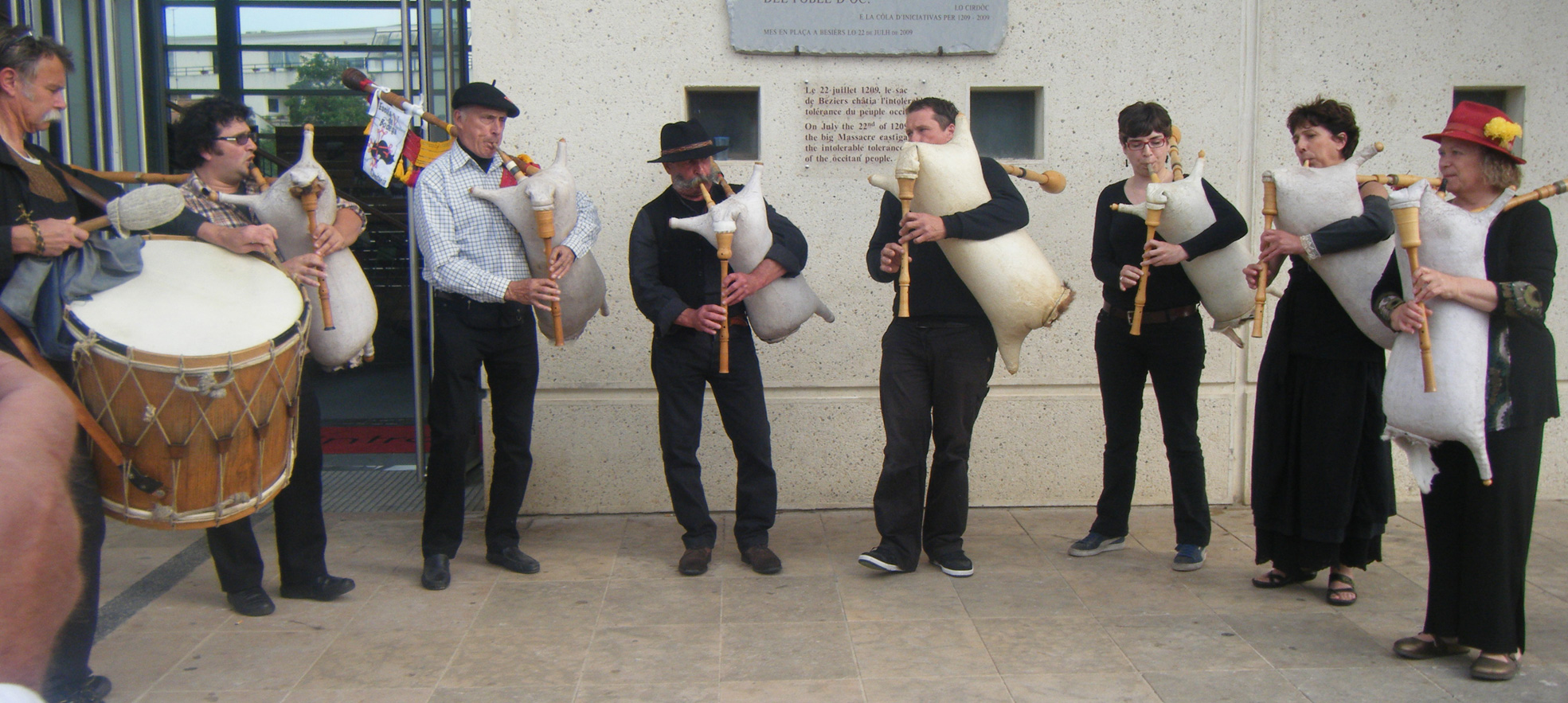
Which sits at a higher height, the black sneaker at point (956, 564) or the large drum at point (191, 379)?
the large drum at point (191, 379)

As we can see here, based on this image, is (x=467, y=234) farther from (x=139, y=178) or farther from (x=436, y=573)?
(x=436, y=573)

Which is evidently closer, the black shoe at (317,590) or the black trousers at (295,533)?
the black trousers at (295,533)

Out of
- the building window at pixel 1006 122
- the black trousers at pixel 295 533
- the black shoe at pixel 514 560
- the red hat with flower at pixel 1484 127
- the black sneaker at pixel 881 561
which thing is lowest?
the black shoe at pixel 514 560

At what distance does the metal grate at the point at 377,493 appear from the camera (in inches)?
206

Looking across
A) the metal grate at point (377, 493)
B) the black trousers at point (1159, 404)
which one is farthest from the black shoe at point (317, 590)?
the black trousers at point (1159, 404)

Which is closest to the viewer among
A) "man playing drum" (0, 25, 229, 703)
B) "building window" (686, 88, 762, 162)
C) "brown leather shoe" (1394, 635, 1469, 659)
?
"man playing drum" (0, 25, 229, 703)

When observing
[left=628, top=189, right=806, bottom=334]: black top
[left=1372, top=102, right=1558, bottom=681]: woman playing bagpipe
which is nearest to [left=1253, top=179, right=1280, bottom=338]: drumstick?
[left=1372, top=102, right=1558, bottom=681]: woman playing bagpipe

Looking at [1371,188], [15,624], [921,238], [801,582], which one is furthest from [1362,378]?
[15,624]

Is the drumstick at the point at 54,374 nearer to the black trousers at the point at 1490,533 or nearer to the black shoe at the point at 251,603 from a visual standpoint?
the black shoe at the point at 251,603

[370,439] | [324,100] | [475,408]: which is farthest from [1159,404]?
[324,100]

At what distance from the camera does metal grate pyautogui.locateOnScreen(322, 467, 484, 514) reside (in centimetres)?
523

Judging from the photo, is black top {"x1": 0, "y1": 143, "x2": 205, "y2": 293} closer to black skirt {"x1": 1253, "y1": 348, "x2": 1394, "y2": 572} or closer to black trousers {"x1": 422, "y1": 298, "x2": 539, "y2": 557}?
black trousers {"x1": 422, "y1": 298, "x2": 539, "y2": 557}

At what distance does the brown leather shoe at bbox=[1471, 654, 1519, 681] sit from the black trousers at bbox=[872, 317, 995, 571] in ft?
5.45

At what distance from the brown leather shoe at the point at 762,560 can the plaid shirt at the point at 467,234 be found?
130 centimetres
